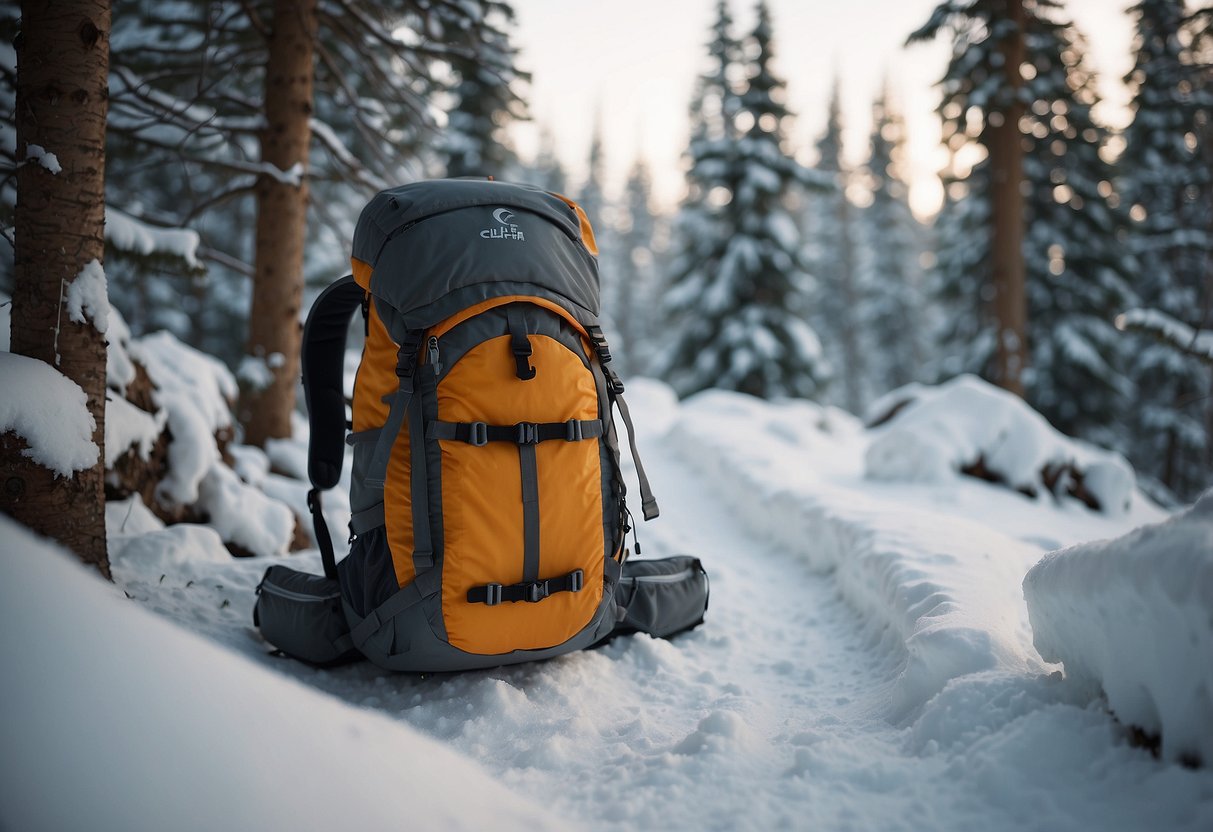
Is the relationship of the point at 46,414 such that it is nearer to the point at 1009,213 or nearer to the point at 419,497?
the point at 419,497

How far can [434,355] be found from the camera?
2523 millimetres

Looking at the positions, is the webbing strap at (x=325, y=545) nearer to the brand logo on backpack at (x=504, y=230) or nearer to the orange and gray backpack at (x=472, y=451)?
the orange and gray backpack at (x=472, y=451)

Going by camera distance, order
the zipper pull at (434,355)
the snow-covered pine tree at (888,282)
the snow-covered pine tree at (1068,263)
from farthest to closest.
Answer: the snow-covered pine tree at (888,282), the snow-covered pine tree at (1068,263), the zipper pull at (434,355)

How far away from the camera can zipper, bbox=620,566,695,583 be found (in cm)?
318

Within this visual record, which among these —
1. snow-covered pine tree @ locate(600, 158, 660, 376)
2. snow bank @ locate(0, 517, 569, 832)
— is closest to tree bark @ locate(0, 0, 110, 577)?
snow bank @ locate(0, 517, 569, 832)

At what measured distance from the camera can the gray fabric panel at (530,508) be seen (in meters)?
2.52

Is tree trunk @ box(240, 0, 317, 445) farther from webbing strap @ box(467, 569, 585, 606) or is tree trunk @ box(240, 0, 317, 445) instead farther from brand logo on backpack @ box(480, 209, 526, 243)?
webbing strap @ box(467, 569, 585, 606)

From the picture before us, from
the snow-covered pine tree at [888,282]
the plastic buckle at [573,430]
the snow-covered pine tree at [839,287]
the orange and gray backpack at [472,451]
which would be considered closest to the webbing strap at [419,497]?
the orange and gray backpack at [472,451]

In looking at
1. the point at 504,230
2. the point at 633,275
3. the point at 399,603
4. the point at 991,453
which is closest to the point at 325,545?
the point at 399,603

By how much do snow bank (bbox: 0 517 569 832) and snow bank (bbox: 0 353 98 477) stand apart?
4.34 ft

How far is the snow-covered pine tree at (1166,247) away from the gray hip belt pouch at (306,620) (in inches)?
667

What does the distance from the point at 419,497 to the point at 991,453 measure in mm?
7363

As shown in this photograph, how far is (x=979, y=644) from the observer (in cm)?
233

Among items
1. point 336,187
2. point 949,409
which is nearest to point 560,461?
point 949,409
